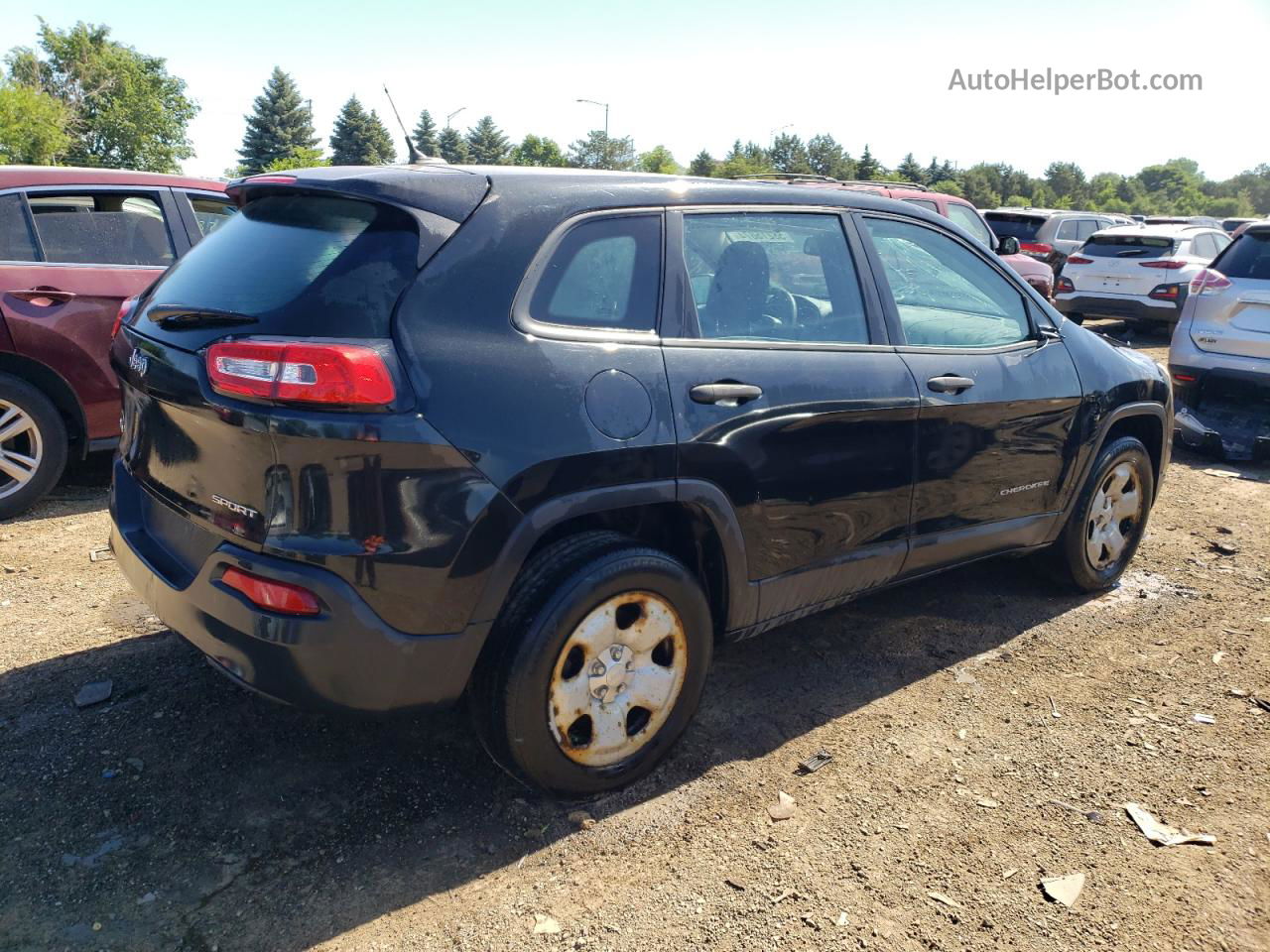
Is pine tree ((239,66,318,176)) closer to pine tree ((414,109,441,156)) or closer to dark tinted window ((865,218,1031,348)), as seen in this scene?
pine tree ((414,109,441,156))

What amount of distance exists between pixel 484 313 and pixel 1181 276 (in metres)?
13.4

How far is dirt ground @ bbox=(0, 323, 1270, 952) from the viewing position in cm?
251

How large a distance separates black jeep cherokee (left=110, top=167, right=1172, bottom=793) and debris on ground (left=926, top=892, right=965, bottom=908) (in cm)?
87

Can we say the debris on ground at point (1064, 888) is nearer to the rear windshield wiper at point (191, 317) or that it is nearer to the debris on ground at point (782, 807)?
the debris on ground at point (782, 807)

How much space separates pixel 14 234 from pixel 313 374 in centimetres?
398

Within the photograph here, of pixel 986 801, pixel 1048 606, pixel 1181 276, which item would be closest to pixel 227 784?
pixel 986 801

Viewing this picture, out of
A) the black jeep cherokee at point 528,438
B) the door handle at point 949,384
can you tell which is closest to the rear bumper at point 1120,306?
the door handle at point 949,384

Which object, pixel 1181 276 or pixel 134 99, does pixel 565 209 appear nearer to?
pixel 1181 276

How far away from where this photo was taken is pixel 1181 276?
13312 millimetres

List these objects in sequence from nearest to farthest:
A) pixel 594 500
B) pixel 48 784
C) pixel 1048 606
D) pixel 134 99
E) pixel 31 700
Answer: pixel 594 500 < pixel 48 784 < pixel 31 700 < pixel 1048 606 < pixel 134 99

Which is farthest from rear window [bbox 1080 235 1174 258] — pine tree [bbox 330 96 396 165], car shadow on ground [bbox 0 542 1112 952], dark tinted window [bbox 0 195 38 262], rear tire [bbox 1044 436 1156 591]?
Result: pine tree [bbox 330 96 396 165]

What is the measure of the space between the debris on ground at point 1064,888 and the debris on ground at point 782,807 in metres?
0.71

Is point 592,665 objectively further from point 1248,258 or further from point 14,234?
point 1248,258

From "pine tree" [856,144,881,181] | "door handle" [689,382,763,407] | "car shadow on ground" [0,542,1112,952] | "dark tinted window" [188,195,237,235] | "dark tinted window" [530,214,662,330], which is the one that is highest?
"pine tree" [856,144,881,181]
